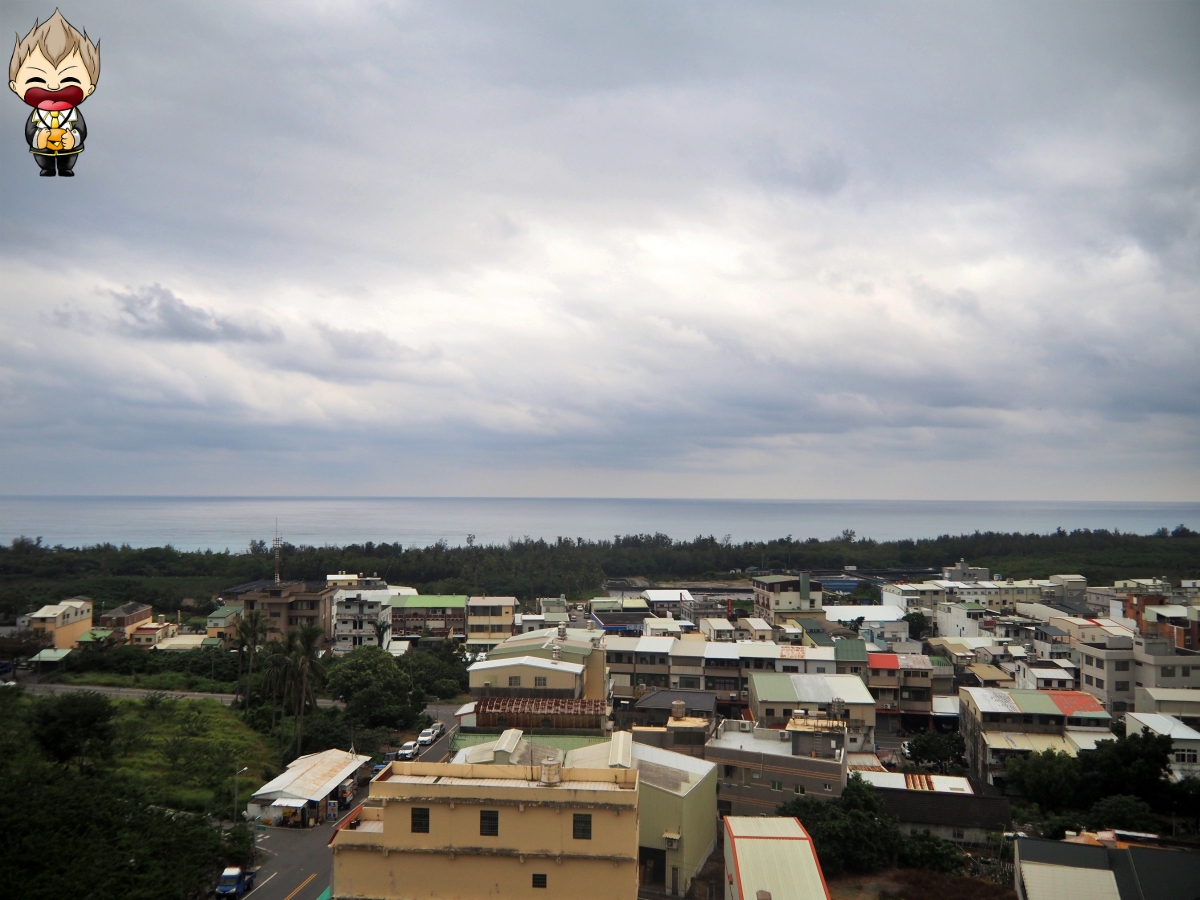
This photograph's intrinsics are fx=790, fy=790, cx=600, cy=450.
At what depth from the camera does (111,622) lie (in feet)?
92.8

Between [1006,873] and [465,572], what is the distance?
37620 mm

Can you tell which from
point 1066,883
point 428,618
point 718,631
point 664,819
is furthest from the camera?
point 428,618

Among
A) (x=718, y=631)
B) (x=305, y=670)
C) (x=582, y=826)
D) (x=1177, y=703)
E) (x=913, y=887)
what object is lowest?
(x=913, y=887)

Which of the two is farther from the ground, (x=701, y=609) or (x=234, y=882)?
(x=701, y=609)

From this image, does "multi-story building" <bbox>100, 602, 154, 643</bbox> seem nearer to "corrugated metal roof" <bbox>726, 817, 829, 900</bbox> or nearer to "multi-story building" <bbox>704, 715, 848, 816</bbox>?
"multi-story building" <bbox>704, 715, 848, 816</bbox>

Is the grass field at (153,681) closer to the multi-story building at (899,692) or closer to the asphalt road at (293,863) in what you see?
the asphalt road at (293,863)

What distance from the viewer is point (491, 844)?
9.27 meters

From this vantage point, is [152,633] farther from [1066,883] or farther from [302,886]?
[1066,883]

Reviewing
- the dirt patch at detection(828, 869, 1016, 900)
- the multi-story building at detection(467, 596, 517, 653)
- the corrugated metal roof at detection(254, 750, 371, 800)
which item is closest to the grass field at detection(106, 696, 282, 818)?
the corrugated metal roof at detection(254, 750, 371, 800)

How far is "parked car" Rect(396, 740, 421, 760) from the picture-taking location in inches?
693

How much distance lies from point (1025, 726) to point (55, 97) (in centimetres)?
2088

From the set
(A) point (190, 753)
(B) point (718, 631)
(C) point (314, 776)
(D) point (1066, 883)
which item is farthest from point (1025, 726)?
(A) point (190, 753)

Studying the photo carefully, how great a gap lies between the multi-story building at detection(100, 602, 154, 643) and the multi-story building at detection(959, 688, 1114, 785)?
26.4 m

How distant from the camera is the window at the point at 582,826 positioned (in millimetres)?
9195
